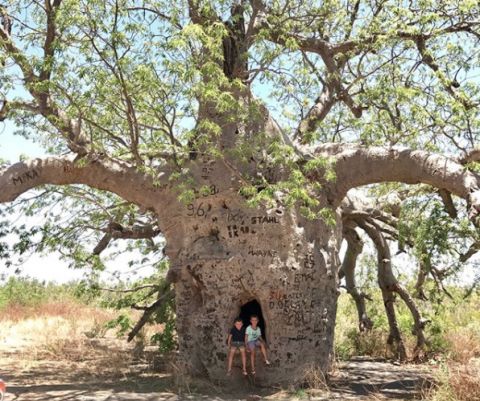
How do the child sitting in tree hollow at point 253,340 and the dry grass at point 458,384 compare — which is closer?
the dry grass at point 458,384

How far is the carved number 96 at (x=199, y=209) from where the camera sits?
8.24m

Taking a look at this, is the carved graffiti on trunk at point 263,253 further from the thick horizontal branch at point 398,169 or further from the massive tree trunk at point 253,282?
the thick horizontal branch at point 398,169

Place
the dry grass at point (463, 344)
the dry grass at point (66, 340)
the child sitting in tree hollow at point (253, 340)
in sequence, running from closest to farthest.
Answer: the child sitting in tree hollow at point (253, 340)
the dry grass at point (463, 344)
the dry grass at point (66, 340)

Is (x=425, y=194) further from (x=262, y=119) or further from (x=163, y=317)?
(x=163, y=317)

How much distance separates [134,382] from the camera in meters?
8.23

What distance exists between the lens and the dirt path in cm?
716

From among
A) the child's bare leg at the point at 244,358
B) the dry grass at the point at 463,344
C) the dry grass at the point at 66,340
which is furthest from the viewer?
the dry grass at the point at 66,340

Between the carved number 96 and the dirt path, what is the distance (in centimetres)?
217

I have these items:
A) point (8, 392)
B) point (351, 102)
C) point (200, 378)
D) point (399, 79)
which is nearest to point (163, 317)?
point (200, 378)

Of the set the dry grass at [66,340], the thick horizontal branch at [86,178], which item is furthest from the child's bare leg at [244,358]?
the thick horizontal branch at [86,178]

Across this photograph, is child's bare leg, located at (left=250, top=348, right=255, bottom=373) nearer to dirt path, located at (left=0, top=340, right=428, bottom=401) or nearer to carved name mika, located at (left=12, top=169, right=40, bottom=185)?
dirt path, located at (left=0, top=340, right=428, bottom=401)

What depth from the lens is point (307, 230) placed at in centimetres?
829

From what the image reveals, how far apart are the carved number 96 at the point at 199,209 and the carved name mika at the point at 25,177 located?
2.06m

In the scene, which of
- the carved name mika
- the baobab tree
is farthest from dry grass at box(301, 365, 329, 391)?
the carved name mika
